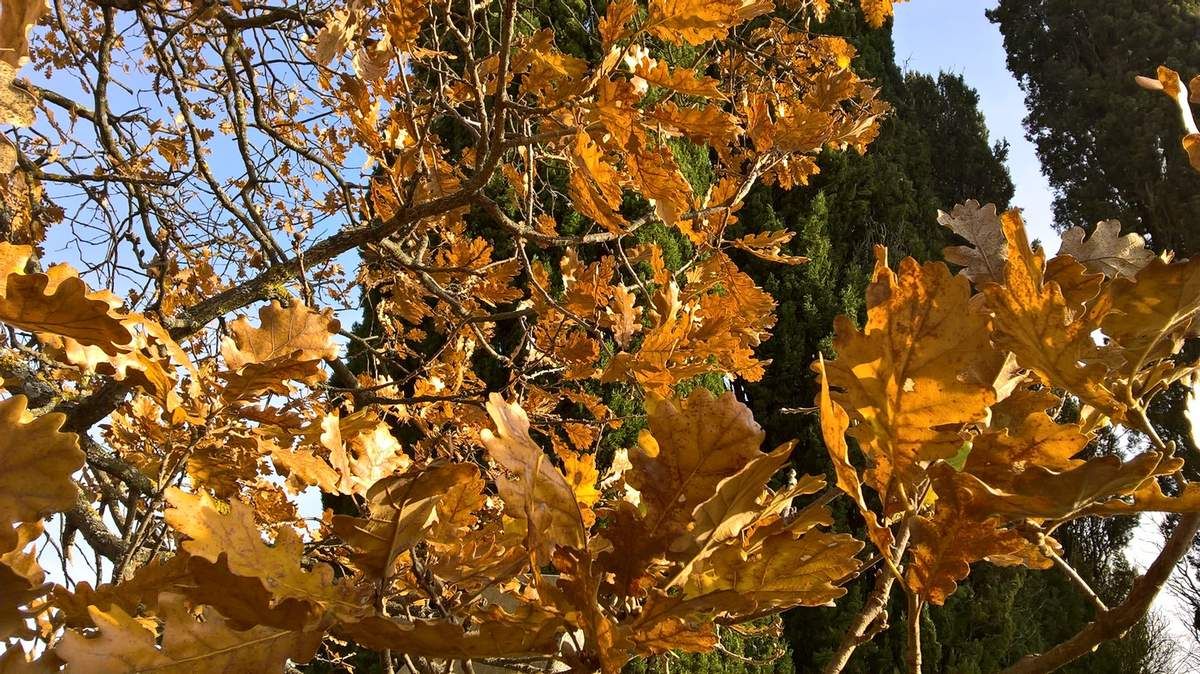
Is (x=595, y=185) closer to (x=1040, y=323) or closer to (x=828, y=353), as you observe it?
(x=1040, y=323)

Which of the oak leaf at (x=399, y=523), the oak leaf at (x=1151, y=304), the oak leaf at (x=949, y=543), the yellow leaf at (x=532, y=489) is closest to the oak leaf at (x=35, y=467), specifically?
the oak leaf at (x=399, y=523)

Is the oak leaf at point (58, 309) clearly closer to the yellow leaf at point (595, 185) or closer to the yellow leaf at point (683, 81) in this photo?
the yellow leaf at point (595, 185)


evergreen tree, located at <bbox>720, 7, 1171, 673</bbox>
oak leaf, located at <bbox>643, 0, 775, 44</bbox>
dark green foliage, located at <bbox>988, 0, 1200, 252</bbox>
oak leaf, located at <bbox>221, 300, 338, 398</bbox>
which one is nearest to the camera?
oak leaf, located at <bbox>221, 300, 338, 398</bbox>

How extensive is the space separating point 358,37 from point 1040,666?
1.82m

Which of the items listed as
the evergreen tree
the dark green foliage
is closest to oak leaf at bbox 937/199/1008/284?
the evergreen tree

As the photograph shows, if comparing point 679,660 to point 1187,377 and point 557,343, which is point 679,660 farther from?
point 1187,377

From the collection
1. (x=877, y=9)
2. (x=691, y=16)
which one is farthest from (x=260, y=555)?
(x=877, y=9)

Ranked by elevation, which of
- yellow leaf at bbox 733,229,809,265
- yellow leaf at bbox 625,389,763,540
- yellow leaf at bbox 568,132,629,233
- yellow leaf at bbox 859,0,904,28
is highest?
yellow leaf at bbox 859,0,904,28

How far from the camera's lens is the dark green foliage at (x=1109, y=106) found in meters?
13.2

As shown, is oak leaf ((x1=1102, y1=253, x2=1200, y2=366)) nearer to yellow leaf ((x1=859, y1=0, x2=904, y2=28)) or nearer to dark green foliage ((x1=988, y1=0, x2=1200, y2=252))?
yellow leaf ((x1=859, y1=0, x2=904, y2=28))

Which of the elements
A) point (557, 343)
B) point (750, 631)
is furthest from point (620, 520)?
point (557, 343)

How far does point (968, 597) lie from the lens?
7770mm

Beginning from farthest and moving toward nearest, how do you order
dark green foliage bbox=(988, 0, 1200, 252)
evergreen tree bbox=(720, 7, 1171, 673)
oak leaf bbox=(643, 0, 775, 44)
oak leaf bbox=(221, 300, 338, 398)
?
dark green foliage bbox=(988, 0, 1200, 252) → evergreen tree bbox=(720, 7, 1171, 673) → oak leaf bbox=(643, 0, 775, 44) → oak leaf bbox=(221, 300, 338, 398)

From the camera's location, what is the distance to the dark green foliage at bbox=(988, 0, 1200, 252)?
13.2 m
